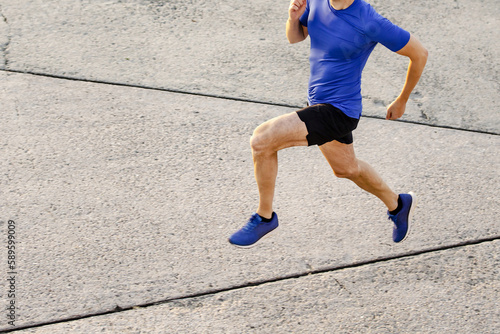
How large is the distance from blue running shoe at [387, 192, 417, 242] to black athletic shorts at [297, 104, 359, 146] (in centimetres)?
73

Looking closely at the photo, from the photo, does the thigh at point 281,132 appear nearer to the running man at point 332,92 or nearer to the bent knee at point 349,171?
the running man at point 332,92

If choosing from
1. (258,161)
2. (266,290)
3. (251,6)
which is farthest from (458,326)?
(251,6)

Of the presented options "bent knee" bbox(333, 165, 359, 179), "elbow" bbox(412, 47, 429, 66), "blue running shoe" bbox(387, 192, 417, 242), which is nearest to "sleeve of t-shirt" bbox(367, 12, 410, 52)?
"elbow" bbox(412, 47, 429, 66)

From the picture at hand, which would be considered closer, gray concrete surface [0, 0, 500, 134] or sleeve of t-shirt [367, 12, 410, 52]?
sleeve of t-shirt [367, 12, 410, 52]

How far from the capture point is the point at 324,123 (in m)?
3.88

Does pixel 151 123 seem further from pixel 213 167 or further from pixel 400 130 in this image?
pixel 400 130

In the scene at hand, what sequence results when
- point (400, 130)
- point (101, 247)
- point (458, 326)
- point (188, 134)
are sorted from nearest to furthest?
1. point (458, 326)
2. point (101, 247)
3. point (188, 134)
4. point (400, 130)

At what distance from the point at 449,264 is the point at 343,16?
1778mm

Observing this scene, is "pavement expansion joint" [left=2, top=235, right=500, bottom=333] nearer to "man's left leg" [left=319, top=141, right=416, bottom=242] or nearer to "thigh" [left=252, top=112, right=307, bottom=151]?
"man's left leg" [left=319, top=141, right=416, bottom=242]

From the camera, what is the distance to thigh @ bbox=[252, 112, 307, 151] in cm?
374

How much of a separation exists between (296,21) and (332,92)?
517 mm

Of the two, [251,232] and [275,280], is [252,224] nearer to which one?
[251,232]

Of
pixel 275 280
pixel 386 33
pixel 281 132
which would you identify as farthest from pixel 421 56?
pixel 275 280

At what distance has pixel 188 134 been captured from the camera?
5336 millimetres
